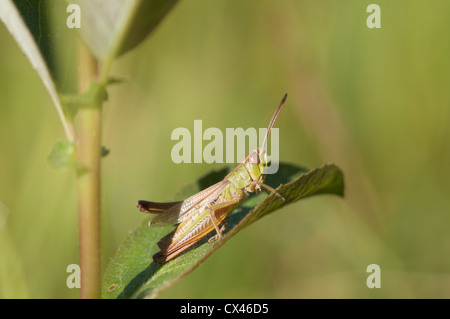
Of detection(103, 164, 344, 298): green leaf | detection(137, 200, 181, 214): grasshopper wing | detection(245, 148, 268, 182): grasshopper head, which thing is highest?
detection(245, 148, 268, 182): grasshopper head

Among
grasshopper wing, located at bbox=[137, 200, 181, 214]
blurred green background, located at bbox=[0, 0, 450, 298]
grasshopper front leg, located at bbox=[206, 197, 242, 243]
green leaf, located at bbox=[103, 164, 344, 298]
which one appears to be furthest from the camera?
blurred green background, located at bbox=[0, 0, 450, 298]

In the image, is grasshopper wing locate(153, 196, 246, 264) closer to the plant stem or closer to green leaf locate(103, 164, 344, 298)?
green leaf locate(103, 164, 344, 298)

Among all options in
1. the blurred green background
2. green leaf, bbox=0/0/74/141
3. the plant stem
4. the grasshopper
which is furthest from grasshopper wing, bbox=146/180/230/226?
the blurred green background


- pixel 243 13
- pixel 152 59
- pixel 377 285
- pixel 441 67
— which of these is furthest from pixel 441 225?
pixel 152 59

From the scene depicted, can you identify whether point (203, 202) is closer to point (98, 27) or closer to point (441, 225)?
point (98, 27)

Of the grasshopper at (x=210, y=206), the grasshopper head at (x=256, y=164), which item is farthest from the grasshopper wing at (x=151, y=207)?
the grasshopper head at (x=256, y=164)

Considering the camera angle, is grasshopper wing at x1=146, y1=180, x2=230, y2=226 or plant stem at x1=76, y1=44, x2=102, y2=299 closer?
plant stem at x1=76, y1=44, x2=102, y2=299

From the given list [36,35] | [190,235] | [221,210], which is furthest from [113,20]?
[221,210]
